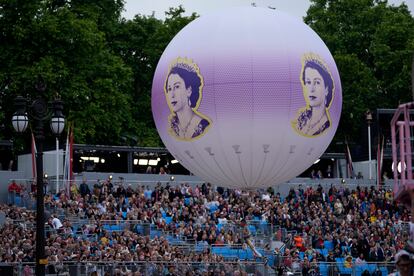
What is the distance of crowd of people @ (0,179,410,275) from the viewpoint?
126 feet

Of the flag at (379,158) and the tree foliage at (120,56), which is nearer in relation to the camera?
the flag at (379,158)

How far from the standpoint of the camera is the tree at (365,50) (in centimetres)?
7706

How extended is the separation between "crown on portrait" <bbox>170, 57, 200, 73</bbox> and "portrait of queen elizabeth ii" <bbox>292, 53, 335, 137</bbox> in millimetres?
3048

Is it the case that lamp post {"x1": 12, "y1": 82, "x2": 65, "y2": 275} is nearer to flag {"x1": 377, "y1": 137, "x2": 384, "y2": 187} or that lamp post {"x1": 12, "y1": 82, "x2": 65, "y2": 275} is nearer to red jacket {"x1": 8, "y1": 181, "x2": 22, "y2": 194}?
red jacket {"x1": 8, "y1": 181, "x2": 22, "y2": 194}

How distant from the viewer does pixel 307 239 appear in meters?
47.2

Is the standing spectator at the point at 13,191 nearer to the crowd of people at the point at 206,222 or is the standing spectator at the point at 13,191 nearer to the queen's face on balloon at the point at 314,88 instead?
the crowd of people at the point at 206,222

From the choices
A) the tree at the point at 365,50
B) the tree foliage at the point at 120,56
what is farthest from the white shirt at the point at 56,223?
the tree at the point at 365,50

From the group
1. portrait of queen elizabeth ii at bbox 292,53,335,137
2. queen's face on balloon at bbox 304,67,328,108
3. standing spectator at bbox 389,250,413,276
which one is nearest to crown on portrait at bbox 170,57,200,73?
portrait of queen elizabeth ii at bbox 292,53,335,137

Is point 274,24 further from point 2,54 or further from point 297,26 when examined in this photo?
point 2,54

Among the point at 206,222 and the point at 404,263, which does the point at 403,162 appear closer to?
the point at 404,263

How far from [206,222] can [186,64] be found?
14.8m

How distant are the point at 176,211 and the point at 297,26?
15508 millimetres

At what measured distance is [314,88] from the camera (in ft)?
107

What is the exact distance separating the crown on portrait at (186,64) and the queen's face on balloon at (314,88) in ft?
10.5
